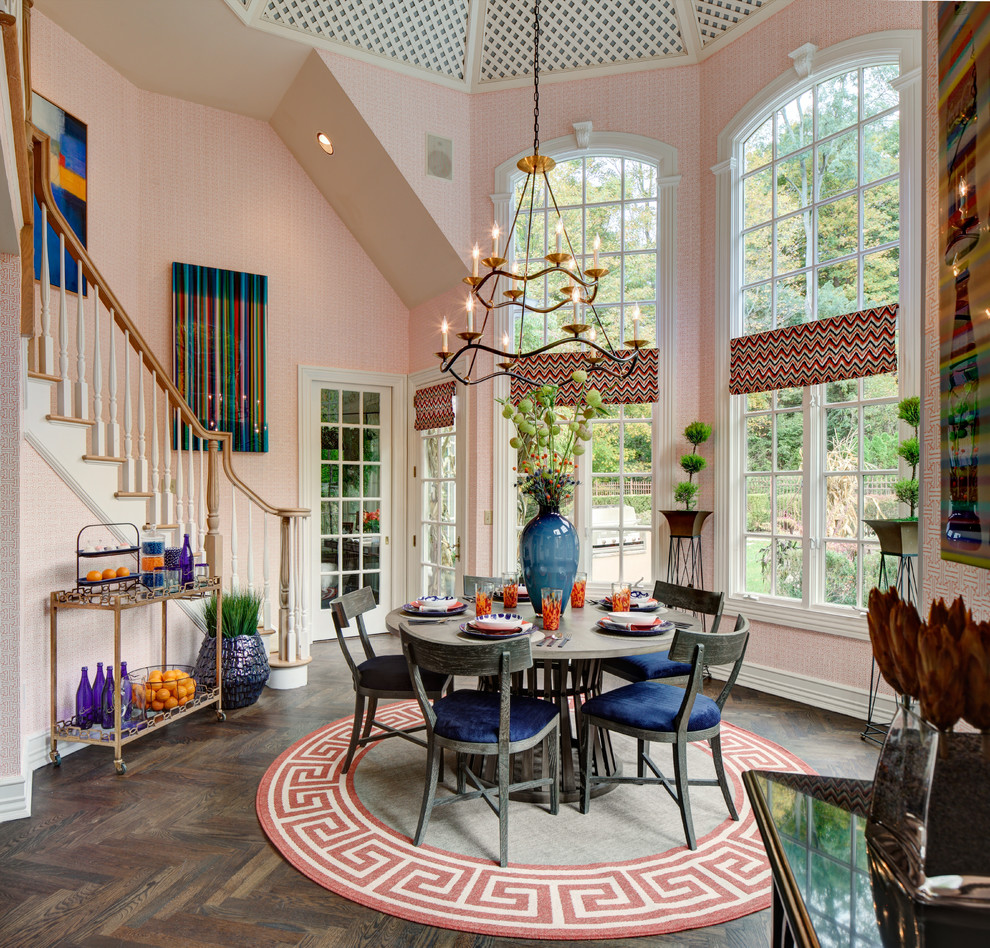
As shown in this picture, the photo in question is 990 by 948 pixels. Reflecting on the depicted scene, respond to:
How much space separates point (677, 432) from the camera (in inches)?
196

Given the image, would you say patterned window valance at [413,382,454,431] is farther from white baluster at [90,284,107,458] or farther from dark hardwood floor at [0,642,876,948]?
dark hardwood floor at [0,642,876,948]

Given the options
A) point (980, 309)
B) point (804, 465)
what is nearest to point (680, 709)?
point (980, 309)

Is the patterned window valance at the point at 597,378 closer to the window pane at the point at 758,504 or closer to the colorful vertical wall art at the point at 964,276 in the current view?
A: the window pane at the point at 758,504

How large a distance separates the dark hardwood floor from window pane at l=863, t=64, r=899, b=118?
11.6 feet

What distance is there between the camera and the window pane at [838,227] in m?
4.15

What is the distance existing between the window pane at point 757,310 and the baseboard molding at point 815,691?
2259 millimetres

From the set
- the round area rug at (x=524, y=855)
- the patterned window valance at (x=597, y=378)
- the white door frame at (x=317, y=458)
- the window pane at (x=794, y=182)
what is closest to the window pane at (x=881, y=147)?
the window pane at (x=794, y=182)

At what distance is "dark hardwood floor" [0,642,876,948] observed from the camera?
2.04m

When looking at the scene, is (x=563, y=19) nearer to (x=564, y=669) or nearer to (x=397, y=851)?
(x=564, y=669)

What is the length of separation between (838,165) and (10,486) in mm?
4741

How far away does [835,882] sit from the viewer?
864 mm

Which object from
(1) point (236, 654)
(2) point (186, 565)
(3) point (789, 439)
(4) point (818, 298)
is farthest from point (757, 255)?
(1) point (236, 654)

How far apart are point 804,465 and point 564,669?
94.0 inches

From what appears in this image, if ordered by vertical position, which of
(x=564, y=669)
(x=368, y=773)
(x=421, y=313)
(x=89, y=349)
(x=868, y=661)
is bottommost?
(x=368, y=773)
